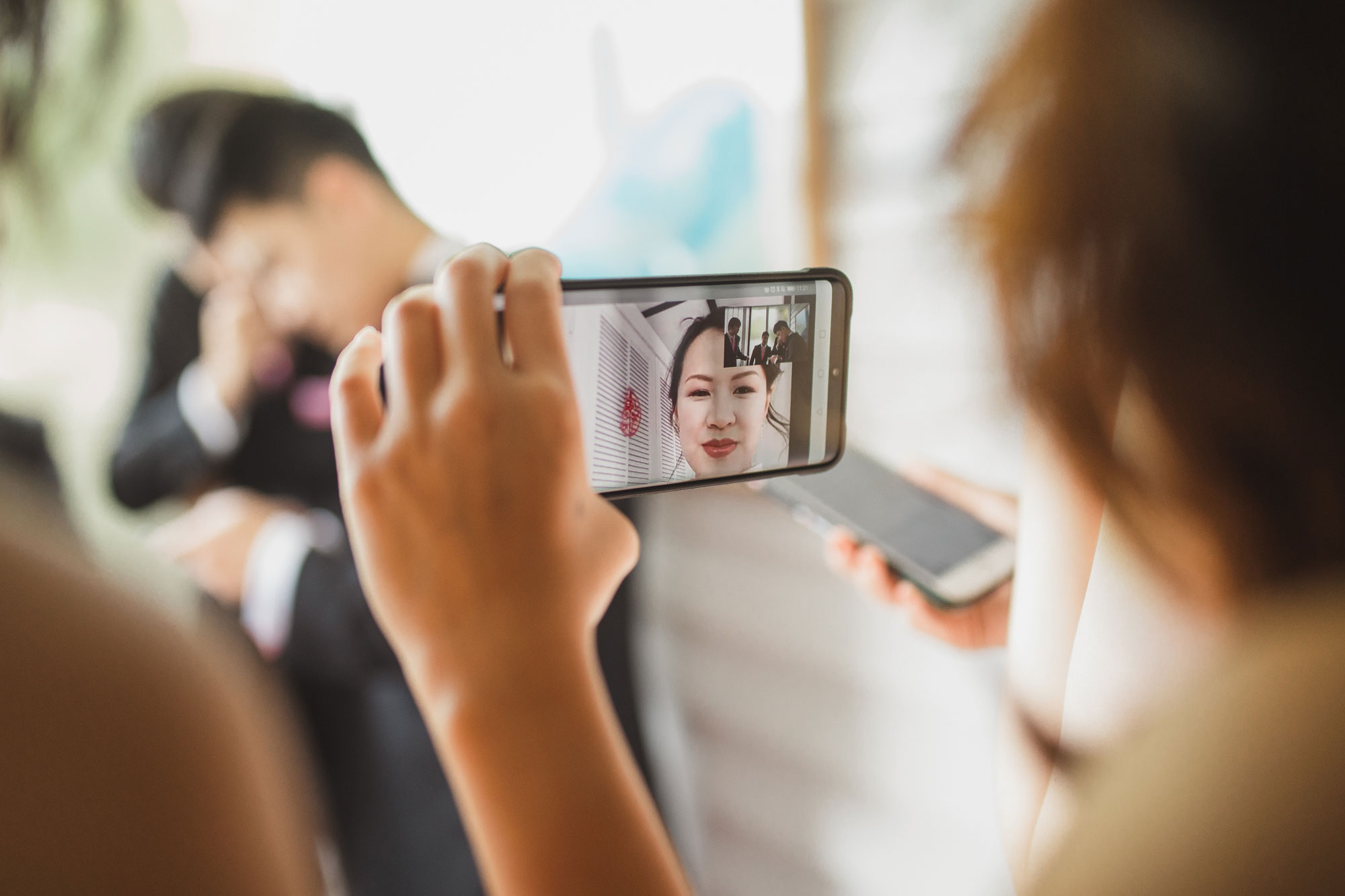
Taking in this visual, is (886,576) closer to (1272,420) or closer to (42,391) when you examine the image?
(1272,420)

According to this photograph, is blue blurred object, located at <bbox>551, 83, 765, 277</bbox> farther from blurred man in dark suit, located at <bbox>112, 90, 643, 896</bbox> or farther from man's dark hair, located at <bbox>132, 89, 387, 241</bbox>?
man's dark hair, located at <bbox>132, 89, 387, 241</bbox>

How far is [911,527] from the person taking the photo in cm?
56

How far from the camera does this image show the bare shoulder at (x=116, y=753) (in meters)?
0.12

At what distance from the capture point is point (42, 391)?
0.77m

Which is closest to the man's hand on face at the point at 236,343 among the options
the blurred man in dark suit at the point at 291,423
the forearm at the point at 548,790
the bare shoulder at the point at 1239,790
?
the blurred man in dark suit at the point at 291,423

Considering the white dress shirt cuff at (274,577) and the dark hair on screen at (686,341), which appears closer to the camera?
the dark hair on screen at (686,341)

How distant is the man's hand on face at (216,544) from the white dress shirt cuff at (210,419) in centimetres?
8

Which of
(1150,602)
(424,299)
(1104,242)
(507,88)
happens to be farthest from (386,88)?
(1150,602)

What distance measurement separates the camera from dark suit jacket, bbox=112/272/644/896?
827 millimetres

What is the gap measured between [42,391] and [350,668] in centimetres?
48

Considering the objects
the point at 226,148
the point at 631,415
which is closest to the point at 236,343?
the point at 226,148

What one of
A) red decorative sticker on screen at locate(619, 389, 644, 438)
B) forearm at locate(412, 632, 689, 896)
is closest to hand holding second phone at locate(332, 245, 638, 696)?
forearm at locate(412, 632, 689, 896)

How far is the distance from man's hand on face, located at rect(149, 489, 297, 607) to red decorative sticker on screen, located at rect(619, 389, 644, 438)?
0.66 m

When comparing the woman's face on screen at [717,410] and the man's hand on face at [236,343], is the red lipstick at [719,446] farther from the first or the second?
the man's hand on face at [236,343]
